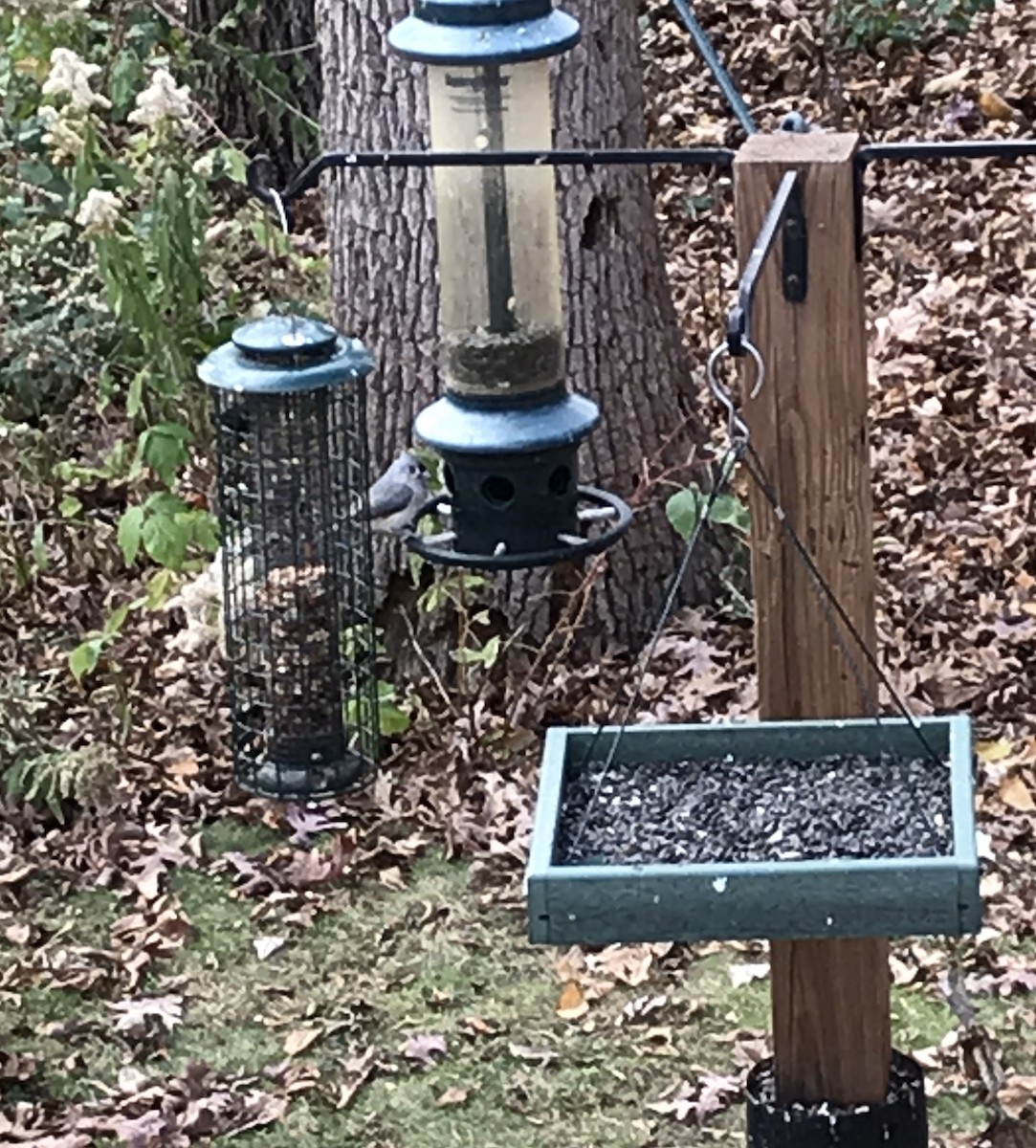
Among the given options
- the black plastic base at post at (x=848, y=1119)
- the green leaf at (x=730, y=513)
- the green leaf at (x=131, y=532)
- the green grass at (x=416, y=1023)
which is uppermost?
the green leaf at (x=131, y=532)

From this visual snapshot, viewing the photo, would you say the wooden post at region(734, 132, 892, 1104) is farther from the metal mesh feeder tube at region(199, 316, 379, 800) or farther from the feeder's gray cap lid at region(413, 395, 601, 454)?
the metal mesh feeder tube at region(199, 316, 379, 800)

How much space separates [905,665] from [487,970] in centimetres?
148

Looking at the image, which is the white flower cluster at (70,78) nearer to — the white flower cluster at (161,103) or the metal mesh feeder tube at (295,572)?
the white flower cluster at (161,103)

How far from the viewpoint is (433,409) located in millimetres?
3979

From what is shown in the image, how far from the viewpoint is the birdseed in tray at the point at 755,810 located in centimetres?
317

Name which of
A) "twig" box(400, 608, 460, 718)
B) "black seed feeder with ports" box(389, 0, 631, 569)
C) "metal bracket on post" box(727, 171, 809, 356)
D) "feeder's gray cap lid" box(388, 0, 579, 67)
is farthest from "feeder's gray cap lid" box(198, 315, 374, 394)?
"twig" box(400, 608, 460, 718)

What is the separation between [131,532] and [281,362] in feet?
6.10

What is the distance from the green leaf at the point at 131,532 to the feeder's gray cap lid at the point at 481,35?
252 cm

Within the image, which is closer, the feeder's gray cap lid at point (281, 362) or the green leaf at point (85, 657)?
the feeder's gray cap lid at point (281, 362)

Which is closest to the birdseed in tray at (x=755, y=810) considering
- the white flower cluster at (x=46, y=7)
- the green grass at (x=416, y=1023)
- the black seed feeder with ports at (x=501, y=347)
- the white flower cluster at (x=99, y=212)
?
the black seed feeder with ports at (x=501, y=347)

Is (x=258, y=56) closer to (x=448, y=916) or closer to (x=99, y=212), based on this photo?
(x=99, y=212)

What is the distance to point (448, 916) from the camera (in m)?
5.78

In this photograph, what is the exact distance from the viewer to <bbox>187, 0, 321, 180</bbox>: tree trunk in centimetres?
972

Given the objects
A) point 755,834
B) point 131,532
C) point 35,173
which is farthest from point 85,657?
point 755,834
